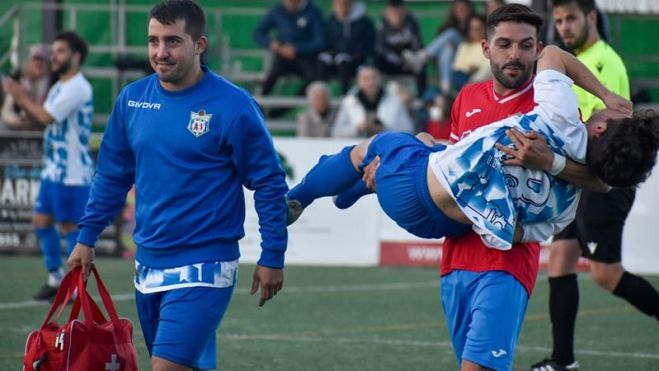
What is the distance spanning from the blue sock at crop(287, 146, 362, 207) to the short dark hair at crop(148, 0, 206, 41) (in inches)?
36.3

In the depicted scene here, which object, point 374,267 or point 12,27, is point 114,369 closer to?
point 374,267

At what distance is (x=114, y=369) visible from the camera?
20.4ft

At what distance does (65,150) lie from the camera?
12578mm

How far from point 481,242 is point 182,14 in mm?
1717

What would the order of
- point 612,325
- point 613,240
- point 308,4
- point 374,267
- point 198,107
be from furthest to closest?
point 308,4
point 374,267
point 612,325
point 613,240
point 198,107

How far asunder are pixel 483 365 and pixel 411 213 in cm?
76

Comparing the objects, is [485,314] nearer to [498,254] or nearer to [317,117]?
[498,254]

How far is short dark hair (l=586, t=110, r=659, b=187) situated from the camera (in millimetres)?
6117

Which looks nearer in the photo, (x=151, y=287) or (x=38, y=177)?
(x=151, y=287)

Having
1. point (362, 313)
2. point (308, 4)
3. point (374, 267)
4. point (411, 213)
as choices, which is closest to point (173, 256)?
point (411, 213)

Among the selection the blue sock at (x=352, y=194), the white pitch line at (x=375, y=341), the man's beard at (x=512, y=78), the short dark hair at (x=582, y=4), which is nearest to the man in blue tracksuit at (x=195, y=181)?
the blue sock at (x=352, y=194)

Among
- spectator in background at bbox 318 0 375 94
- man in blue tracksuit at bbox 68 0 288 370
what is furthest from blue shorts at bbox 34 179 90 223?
spectator in background at bbox 318 0 375 94

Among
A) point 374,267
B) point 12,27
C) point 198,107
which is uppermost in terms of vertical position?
point 198,107

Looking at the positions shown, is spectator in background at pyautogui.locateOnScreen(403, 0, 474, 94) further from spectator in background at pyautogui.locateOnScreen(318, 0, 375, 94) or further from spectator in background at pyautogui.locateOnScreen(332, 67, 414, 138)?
spectator in background at pyautogui.locateOnScreen(332, 67, 414, 138)
